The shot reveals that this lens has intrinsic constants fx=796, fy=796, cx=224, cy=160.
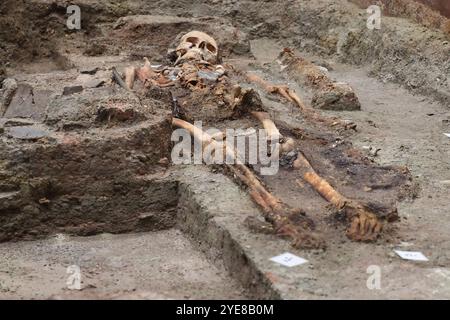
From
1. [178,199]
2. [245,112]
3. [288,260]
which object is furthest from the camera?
[245,112]

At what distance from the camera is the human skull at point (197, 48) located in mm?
8258

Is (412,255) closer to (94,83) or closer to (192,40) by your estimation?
(94,83)

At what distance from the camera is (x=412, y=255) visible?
177 inches

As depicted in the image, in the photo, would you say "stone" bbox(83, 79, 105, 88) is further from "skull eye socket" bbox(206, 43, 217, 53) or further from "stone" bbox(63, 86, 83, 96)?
"skull eye socket" bbox(206, 43, 217, 53)

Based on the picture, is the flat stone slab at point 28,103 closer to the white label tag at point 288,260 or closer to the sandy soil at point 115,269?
the sandy soil at point 115,269

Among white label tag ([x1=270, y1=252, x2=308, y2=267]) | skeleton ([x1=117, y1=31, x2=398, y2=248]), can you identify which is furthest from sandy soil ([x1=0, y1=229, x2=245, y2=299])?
skeleton ([x1=117, y1=31, x2=398, y2=248])

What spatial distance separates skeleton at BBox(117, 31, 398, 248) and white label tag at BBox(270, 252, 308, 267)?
13 centimetres

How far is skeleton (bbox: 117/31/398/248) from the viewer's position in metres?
4.72

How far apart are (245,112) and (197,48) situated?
199cm

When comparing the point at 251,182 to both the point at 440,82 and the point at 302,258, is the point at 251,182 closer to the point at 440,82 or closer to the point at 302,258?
the point at 302,258

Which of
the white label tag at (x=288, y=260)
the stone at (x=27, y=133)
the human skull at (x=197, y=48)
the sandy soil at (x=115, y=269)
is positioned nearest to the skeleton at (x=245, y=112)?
the human skull at (x=197, y=48)

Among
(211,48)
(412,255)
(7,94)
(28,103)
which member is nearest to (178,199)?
(28,103)

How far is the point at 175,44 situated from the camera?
9281 millimetres

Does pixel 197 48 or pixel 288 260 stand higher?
pixel 197 48
